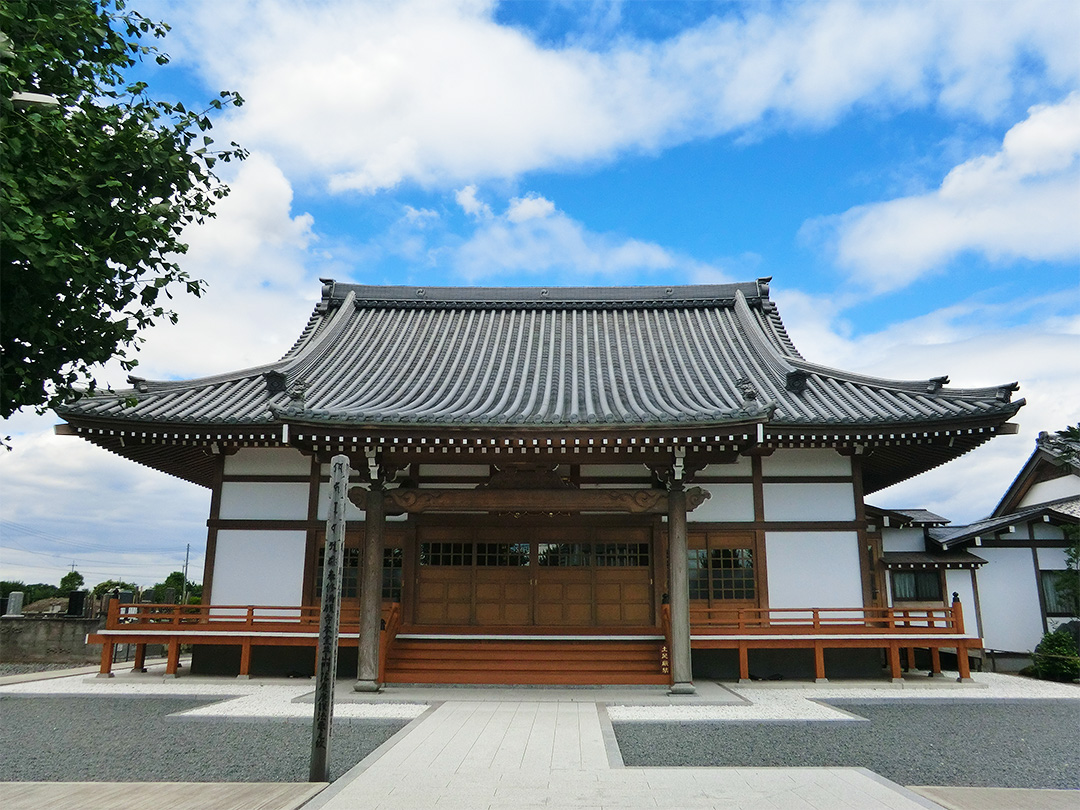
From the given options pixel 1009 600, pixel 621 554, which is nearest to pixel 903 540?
pixel 1009 600

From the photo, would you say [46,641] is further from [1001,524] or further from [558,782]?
[1001,524]

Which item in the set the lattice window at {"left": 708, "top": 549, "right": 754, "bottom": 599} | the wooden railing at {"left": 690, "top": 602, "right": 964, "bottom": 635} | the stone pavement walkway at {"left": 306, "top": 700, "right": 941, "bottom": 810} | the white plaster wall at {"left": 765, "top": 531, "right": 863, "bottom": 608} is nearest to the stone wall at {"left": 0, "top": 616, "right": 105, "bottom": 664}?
the stone pavement walkway at {"left": 306, "top": 700, "right": 941, "bottom": 810}

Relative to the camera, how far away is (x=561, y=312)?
63.0ft

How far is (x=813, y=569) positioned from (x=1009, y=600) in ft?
23.5

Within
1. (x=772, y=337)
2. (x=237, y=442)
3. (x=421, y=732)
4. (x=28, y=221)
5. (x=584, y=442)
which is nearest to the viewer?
(x=28, y=221)

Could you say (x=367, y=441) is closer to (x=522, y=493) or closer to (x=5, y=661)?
(x=522, y=493)

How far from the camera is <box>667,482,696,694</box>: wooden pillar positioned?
38.1ft

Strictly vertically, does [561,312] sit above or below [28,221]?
above

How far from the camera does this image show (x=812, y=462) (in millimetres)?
13883

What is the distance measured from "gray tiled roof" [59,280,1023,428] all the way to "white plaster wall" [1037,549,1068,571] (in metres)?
6.80

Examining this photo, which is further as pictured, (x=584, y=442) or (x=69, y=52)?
(x=584, y=442)

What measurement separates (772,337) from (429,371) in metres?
8.28

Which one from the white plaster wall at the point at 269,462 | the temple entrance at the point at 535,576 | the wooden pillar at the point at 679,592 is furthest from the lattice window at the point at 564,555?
the white plaster wall at the point at 269,462

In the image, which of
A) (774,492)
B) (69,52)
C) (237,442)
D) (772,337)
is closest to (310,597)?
(237,442)
